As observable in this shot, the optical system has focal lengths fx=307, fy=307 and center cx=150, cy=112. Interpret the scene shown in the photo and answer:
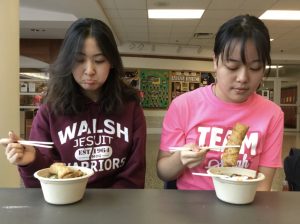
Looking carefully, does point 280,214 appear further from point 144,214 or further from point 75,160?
point 75,160

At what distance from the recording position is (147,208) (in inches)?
27.5

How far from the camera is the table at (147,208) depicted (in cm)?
63

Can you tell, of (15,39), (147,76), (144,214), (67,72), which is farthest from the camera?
(147,76)

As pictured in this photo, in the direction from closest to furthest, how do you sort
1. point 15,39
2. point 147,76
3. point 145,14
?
point 15,39 < point 145,14 < point 147,76

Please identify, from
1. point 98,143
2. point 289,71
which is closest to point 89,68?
point 98,143

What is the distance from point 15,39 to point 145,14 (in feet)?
12.5

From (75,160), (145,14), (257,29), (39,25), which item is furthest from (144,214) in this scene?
(39,25)

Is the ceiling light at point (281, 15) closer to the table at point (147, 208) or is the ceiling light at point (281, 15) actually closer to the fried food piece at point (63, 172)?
the table at point (147, 208)

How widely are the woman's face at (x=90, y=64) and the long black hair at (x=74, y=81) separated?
0.01 meters

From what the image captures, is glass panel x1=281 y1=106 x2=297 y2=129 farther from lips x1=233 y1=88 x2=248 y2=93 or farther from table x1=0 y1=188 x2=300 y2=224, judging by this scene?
table x1=0 y1=188 x2=300 y2=224

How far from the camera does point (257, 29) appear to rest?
96 centimetres

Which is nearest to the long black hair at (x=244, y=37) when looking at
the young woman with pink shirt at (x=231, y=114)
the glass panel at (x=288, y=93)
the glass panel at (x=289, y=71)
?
the young woman with pink shirt at (x=231, y=114)

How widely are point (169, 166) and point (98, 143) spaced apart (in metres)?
0.29

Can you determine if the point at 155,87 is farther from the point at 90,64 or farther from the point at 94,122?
the point at 90,64
